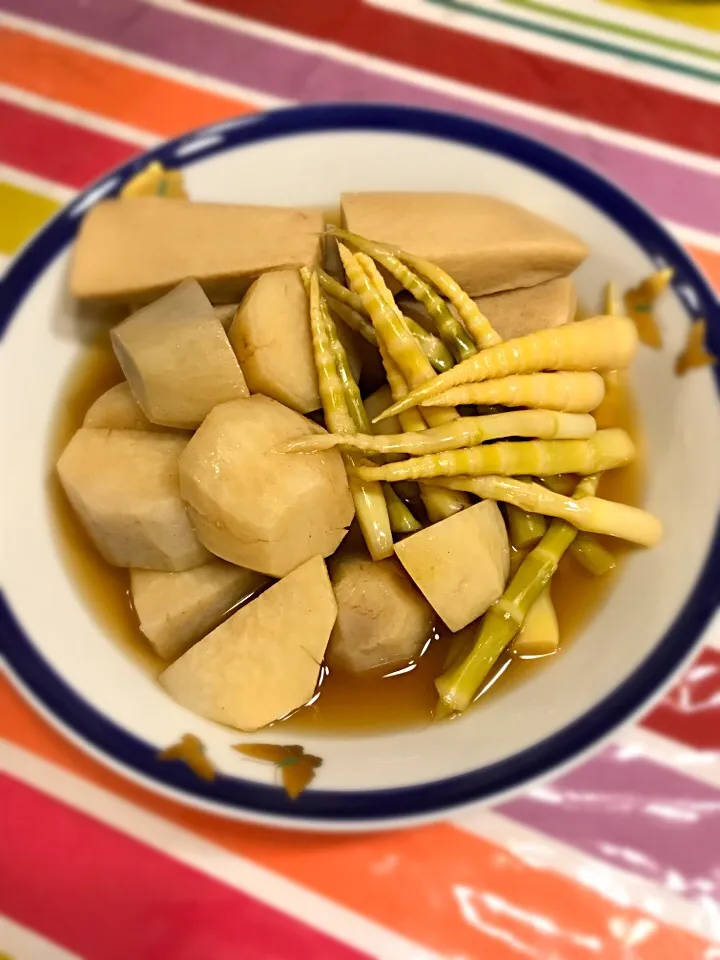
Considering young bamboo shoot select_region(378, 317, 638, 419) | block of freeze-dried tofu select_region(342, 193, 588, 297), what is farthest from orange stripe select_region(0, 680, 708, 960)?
block of freeze-dried tofu select_region(342, 193, 588, 297)

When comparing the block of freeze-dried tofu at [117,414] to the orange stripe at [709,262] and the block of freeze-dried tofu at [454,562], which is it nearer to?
the block of freeze-dried tofu at [454,562]

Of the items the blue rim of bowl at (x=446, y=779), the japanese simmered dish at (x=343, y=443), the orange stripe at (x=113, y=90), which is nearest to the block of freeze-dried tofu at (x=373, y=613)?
the japanese simmered dish at (x=343, y=443)

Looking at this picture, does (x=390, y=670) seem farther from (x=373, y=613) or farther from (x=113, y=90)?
(x=113, y=90)

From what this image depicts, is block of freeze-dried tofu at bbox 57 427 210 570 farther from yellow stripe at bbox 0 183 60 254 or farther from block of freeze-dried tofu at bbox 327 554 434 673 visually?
yellow stripe at bbox 0 183 60 254

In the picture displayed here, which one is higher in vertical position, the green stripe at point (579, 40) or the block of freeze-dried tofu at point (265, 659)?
the green stripe at point (579, 40)

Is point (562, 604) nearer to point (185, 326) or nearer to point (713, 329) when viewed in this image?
point (713, 329)

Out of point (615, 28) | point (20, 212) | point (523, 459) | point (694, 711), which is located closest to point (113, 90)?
point (20, 212)
